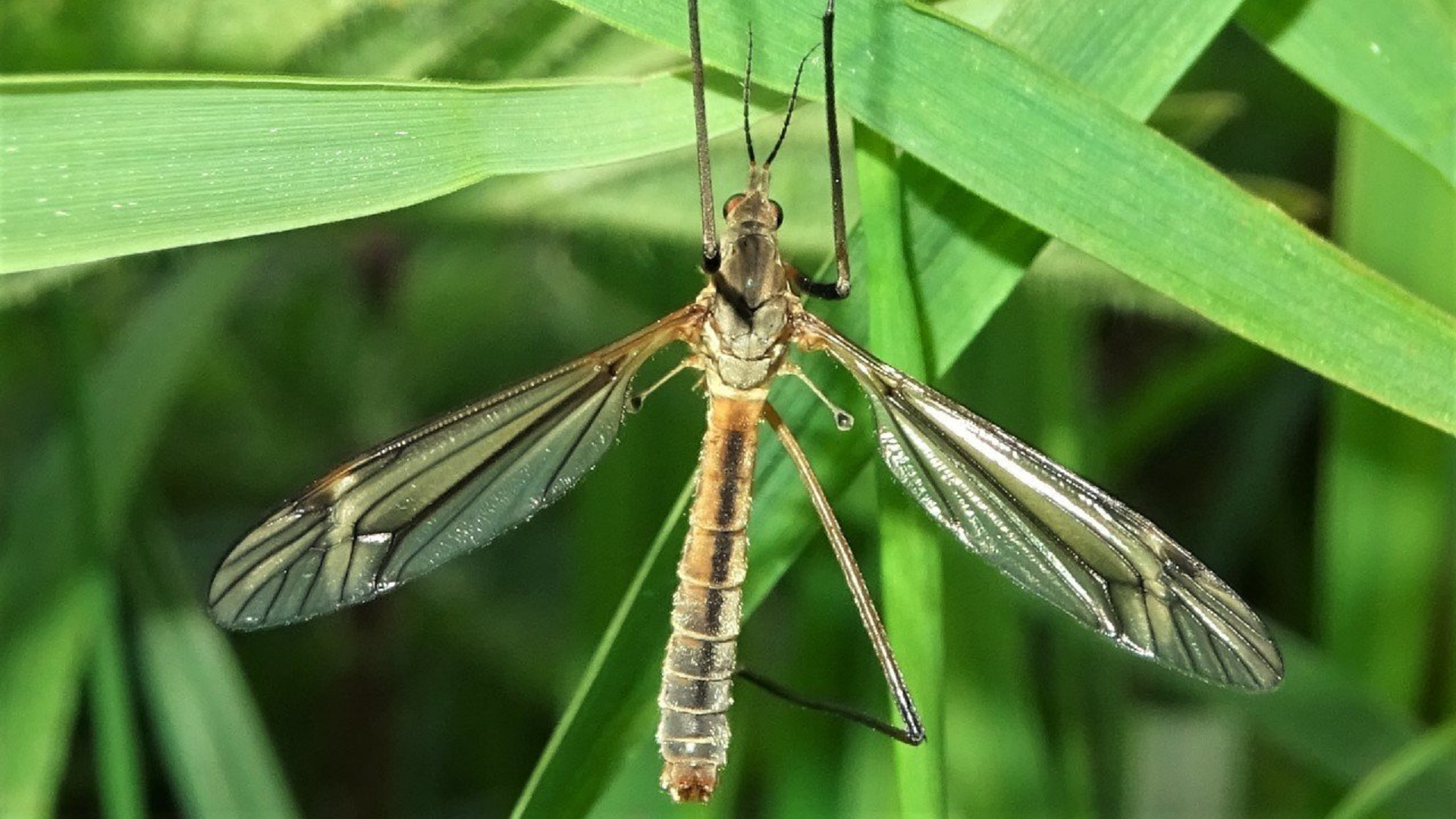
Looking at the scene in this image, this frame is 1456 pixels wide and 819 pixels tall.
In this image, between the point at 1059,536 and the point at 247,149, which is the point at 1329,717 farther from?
the point at 247,149

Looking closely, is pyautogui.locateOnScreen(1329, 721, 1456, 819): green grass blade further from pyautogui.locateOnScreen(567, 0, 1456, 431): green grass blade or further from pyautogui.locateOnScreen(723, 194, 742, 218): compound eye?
pyautogui.locateOnScreen(723, 194, 742, 218): compound eye

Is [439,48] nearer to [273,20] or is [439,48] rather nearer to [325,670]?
[273,20]

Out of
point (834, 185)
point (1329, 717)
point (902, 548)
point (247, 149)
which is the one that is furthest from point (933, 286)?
point (1329, 717)

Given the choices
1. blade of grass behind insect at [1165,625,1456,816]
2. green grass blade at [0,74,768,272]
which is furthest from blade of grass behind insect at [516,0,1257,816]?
blade of grass behind insect at [1165,625,1456,816]

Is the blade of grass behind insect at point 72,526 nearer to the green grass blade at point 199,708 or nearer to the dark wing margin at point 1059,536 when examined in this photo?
the green grass blade at point 199,708

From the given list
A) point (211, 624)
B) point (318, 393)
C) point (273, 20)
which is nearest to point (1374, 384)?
point (273, 20)

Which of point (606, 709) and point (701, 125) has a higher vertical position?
point (701, 125)
